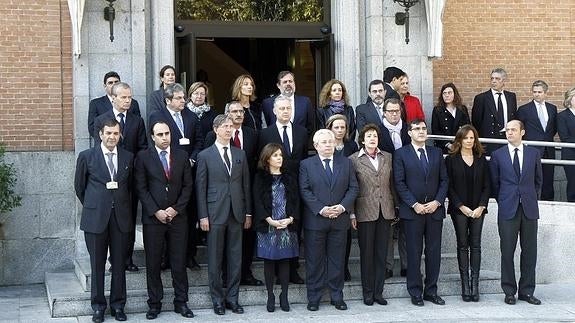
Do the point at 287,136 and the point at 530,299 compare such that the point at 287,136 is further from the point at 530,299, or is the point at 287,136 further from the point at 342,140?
the point at 530,299

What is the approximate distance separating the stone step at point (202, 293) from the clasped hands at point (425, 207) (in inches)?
40.6

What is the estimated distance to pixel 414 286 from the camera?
10.5 metres

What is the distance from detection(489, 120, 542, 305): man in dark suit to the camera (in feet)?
34.6

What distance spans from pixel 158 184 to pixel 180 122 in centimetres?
105

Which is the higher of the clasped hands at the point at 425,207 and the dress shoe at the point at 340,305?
the clasped hands at the point at 425,207

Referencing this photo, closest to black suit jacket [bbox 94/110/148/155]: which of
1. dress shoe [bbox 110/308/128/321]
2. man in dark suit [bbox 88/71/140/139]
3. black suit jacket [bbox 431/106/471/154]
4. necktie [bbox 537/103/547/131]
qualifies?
man in dark suit [bbox 88/71/140/139]

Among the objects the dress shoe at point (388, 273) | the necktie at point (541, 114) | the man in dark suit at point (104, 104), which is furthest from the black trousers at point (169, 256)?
the necktie at point (541, 114)

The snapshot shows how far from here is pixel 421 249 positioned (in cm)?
1055

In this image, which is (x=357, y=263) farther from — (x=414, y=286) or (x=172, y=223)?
(x=172, y=223)

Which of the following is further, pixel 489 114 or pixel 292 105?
pixel 489 114

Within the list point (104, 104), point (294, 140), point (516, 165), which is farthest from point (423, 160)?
point (104, 104)

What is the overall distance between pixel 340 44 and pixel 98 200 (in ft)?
16.9

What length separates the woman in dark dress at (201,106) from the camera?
1069 cm

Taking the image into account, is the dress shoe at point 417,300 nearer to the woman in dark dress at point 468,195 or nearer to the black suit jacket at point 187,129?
the woman in dark dress at point 468,195
